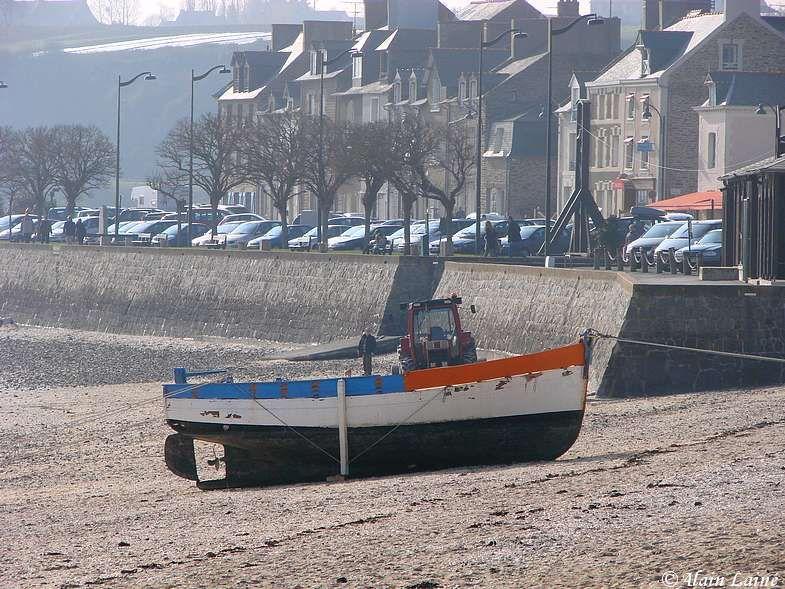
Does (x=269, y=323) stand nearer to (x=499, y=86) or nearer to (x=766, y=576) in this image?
(x=499, y=86)

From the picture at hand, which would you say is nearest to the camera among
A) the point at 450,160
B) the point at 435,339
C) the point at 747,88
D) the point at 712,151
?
the point at 435,339

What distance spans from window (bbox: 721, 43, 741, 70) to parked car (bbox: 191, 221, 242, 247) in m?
21.5

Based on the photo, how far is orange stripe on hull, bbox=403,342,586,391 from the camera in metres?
20.3

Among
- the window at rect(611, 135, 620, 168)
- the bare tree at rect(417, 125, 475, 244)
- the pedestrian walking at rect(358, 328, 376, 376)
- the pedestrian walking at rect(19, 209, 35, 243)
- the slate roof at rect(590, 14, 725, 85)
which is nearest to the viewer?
the pedestrian walking at rect(358, 328, 376, 376)

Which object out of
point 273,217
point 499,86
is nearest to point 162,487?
point 499,86

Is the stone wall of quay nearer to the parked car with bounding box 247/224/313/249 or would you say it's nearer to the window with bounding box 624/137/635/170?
the parked car with bounding box 247/224/313/249

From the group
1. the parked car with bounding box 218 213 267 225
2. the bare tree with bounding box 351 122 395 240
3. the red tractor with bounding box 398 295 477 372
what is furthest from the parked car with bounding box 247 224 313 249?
the red tractor with bounding box 398 295 477 372

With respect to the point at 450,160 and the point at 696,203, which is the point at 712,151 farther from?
the point at 696,203

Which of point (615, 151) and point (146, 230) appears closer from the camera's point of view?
point (146, 230)

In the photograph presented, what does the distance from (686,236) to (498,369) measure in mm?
23133

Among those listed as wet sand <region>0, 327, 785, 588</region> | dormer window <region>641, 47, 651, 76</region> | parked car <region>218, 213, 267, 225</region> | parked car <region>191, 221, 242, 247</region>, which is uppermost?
dormer window <region>641, 47, 651, 76</region>

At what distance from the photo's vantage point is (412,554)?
14.2 m

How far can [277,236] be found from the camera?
201ft

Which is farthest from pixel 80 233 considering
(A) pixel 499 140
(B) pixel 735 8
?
(B) pixel 735 8
